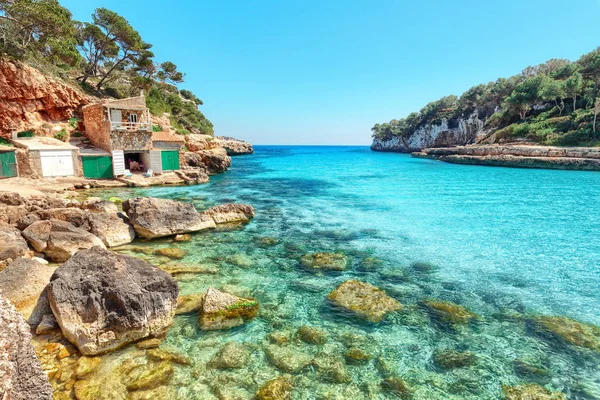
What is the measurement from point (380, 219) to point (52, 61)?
143 ft

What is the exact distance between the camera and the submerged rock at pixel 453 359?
6.17 metres

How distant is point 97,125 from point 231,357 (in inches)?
1292

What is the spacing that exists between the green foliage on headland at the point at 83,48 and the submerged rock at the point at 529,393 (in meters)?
39.3

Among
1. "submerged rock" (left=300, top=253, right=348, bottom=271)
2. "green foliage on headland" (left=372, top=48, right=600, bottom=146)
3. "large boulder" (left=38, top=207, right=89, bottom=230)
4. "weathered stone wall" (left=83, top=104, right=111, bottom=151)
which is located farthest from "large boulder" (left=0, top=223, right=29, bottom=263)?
"green foliage on headland" (left=372, top=48, right=600, bottom=146)

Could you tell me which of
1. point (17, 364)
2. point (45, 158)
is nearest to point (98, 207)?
point (17, 364)

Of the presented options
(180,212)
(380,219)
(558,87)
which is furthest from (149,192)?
(558,87)

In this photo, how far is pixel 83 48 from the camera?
44438 millimetres

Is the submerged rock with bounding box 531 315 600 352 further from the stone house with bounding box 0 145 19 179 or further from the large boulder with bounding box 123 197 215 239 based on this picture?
the stone house with bounding box 0 145 19 179

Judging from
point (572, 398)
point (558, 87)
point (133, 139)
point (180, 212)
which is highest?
point (558, 87)

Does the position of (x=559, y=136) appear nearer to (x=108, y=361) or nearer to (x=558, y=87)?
(x=558, y=87)

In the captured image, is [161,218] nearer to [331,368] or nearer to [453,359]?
[331,368]

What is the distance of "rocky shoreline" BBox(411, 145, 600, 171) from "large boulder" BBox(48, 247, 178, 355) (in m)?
56.4

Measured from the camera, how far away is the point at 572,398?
211 inches

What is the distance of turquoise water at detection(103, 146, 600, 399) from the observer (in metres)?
5.81
